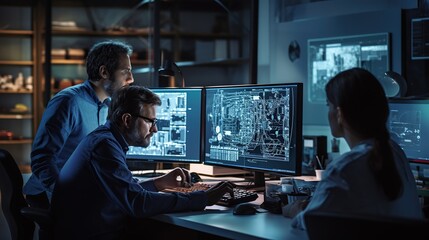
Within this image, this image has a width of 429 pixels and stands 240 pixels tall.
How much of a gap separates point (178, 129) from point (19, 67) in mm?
5211

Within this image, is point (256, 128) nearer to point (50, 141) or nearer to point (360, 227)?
point (50, 141)

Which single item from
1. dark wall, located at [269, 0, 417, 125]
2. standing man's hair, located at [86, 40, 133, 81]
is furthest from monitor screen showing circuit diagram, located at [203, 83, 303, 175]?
dark wall, located at [269, 0, 417, 125]

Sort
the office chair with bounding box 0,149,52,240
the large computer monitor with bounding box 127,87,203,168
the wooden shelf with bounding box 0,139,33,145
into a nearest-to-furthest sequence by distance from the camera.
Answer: the office chair with bounding box 0,149,52,240, the large computer monitor with bounding box 127,87,203,168, the wooden shelf with bounding box 0,139,33,145

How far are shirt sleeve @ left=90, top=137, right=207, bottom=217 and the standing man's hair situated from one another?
75 cm

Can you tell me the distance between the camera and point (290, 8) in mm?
4750

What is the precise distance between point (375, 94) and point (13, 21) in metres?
6.75

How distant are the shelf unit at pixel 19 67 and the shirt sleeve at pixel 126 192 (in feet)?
18.0

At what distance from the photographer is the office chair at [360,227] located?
1.44 metres

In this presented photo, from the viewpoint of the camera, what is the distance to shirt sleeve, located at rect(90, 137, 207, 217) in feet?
7.64

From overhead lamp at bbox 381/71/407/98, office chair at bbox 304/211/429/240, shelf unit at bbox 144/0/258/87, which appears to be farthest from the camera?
shelf unit at bbox 144/0/258/87

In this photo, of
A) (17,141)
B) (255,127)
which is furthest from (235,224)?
(17,141)

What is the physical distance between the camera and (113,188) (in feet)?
7.68

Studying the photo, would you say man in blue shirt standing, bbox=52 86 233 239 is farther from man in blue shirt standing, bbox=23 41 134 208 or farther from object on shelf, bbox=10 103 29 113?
object on shelf, bbox=10 103 29 113

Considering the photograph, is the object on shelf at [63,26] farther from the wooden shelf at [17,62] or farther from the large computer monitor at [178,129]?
the large computer monitor at [178,129]
